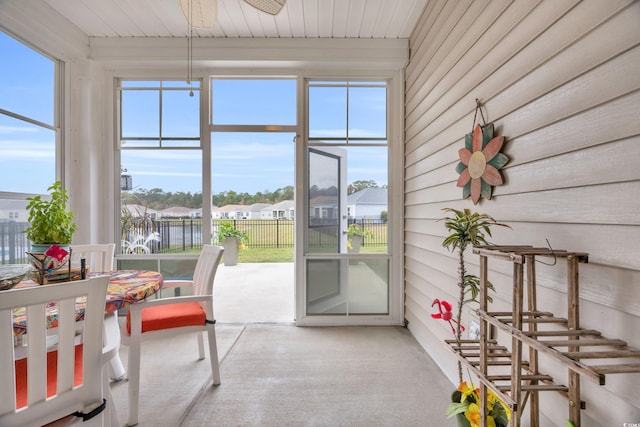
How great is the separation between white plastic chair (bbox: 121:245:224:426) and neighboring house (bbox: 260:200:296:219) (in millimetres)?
4609

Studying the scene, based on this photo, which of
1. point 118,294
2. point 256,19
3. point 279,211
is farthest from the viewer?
point 279,211

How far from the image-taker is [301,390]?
1937mm

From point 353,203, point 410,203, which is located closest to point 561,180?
point 410,203

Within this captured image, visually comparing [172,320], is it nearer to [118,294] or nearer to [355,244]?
[118,294]

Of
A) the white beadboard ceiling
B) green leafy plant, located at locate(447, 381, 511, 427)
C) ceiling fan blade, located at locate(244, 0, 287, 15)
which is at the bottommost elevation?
green leafy plant, located at locate(447, 381, 511, 427)

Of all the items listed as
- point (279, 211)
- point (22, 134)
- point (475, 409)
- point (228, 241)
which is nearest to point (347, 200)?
point (475, 409)

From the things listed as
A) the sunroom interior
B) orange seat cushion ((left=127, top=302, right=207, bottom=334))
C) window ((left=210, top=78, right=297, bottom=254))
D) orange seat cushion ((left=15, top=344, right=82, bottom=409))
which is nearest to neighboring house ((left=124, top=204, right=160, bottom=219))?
the sunroom interior

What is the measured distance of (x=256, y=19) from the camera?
2607 mm

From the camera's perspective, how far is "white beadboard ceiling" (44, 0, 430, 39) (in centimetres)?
243

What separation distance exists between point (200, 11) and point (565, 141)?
87.3 inches

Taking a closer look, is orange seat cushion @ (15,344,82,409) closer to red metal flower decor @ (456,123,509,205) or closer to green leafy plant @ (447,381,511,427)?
green leafy plant @ (447,381,511,427)

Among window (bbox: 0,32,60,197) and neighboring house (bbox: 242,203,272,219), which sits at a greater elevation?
window (bbox: 0,32,60,197)

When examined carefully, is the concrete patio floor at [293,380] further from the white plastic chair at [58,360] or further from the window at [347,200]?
the white plastic chair at [58,360]

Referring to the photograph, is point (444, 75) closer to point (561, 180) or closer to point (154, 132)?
point (561, 180)
